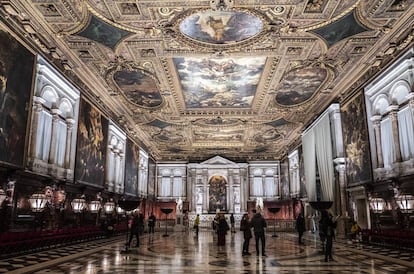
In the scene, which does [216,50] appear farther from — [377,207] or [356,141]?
[377,207]

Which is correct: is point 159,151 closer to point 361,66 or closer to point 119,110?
point 119,110

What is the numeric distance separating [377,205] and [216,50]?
8849 mm

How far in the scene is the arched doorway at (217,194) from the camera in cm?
3931

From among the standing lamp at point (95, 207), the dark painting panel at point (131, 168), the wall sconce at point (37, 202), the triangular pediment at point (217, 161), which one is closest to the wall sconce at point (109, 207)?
the standing lamp at point (95, 207)

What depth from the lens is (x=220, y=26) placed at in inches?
487

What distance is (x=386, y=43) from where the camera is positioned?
13.0 metres

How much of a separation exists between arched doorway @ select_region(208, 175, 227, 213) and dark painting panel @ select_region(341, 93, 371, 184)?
907 inches

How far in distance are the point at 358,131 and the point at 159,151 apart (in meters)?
24.1

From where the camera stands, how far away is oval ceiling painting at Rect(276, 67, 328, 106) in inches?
647

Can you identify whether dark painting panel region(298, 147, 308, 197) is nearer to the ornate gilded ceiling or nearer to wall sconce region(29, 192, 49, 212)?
the ornate gilded ceiling

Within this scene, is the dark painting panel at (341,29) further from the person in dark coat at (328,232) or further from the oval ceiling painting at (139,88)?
the oval ceiling painting at (139,88)

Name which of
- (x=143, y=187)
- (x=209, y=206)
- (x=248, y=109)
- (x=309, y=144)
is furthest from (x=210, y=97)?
(x=209, y=206)

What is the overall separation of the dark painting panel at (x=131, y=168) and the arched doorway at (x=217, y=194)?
12129 mm

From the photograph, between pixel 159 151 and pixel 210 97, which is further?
pixel 159 151
